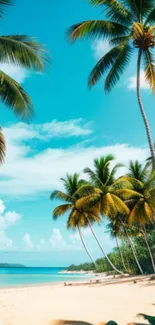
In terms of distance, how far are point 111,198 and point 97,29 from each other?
40.6 ft

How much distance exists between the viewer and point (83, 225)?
95.7ft

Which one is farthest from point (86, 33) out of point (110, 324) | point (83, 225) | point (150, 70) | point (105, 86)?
point (83, 225)

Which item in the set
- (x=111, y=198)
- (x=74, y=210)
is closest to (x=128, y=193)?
(x=111, y=198)

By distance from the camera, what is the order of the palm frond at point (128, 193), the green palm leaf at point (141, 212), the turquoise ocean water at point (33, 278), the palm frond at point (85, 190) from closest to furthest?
the green palm leaf at point (141, 212) < the palm frond at point (128, 193) < the palm frond at point (85, 190) < the turquoise ocean water at point (33, 278)

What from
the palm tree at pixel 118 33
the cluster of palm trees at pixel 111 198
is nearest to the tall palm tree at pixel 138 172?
the cluster of palm trees at pixel 111 198

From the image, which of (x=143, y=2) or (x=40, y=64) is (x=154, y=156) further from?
(x=143, y=2)

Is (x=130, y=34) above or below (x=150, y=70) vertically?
above

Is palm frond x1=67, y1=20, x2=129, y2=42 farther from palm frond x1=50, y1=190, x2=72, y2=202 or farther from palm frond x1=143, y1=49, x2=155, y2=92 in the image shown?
palm frond x1=50, y1=190, x2=72, y2=202

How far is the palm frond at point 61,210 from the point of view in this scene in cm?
2883

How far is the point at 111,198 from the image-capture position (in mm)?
22688

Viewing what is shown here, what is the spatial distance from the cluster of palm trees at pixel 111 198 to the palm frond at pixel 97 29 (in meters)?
8.58

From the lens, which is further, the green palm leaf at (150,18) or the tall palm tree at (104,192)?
the tall palm tree at (104,192)

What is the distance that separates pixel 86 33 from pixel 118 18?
149cm

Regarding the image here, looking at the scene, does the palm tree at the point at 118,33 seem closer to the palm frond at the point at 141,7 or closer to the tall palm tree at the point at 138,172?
the palm frond at the point at 141,7
